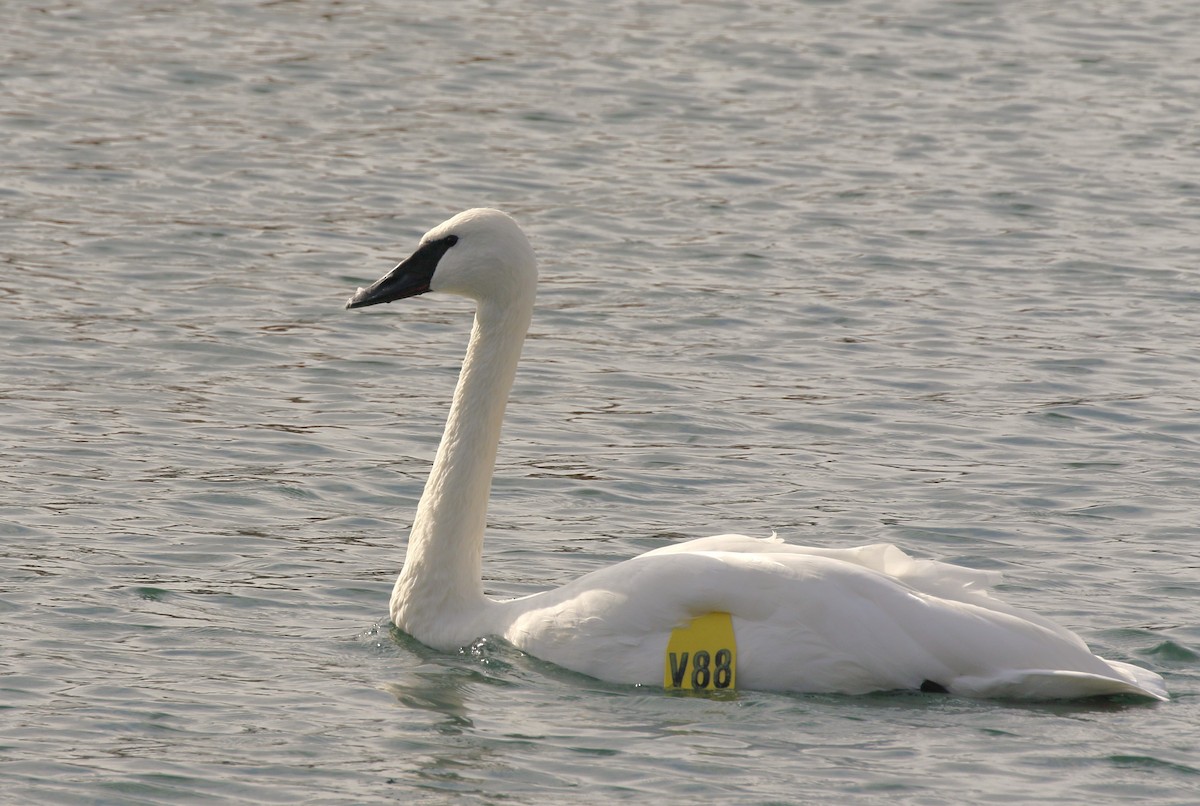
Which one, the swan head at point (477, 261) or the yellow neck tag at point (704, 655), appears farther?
the swan head at point (477, 261)

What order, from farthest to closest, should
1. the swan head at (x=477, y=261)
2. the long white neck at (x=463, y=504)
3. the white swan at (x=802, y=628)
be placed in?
the swan head at (x=477, y=261), the long white neck at (x=463, y=504), the white swan at (x=802, y=628)

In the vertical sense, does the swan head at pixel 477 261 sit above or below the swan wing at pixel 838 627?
above

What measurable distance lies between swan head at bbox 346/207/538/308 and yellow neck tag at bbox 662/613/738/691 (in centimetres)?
182

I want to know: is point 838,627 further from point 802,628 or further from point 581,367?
point 581,367

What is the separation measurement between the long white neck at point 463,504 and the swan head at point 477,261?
0.07 m

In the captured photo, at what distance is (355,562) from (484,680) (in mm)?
1754

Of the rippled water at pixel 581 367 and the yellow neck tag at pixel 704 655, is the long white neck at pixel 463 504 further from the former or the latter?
the yellow neck tag at pixel 704 655

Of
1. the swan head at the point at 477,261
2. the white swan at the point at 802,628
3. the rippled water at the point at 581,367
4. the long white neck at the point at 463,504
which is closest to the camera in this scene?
the rippled water at the point at 581,367

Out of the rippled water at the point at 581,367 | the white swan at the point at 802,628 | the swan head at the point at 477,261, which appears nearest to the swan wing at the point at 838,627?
the white swan at the point at 802,628

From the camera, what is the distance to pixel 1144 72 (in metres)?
22.5

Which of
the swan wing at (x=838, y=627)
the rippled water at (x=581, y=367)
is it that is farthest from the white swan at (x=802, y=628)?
the rippled water at (x=581, y=367)

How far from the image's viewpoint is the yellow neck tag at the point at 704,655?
8383mm

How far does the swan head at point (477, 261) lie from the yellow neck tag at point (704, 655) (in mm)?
1816

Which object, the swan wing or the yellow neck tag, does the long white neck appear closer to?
the swan wing
